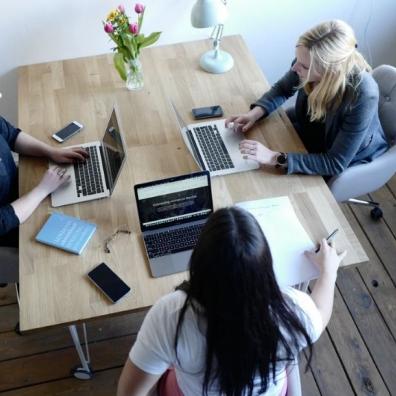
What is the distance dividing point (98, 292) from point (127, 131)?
75 centimetres

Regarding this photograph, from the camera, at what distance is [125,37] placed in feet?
6.17

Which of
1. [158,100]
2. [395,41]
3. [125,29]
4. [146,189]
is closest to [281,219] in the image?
[146,189]

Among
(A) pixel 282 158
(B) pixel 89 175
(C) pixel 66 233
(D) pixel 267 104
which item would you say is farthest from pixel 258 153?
(C) pixel 66 233

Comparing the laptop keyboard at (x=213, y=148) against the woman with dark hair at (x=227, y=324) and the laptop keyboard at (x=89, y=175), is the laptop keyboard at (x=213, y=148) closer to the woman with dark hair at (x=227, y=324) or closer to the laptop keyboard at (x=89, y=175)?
the laptop keyboard at (x=89, y=175)

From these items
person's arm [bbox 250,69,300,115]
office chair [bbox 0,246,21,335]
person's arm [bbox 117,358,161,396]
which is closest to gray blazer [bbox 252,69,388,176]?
person's arm [bbox 250,69,300,115]

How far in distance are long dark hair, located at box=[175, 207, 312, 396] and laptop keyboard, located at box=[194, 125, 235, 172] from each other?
2.60 ft

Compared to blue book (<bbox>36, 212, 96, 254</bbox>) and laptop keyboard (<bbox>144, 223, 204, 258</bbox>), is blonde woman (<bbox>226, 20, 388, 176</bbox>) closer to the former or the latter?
laptop keyboard (<bbox>144, 223, 204, 258</bbox>)

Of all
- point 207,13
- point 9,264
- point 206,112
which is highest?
point 207,13

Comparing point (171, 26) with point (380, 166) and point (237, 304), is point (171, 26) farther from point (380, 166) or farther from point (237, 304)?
point (237, 304)

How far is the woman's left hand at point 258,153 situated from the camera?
1.73 metres

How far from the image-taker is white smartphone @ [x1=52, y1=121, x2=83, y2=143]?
6.12 feet

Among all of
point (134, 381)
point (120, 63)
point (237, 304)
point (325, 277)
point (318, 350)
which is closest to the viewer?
point (237, 304)

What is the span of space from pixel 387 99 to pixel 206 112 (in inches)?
30.2

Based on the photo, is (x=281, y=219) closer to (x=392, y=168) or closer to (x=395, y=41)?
(x=392, y=168)
